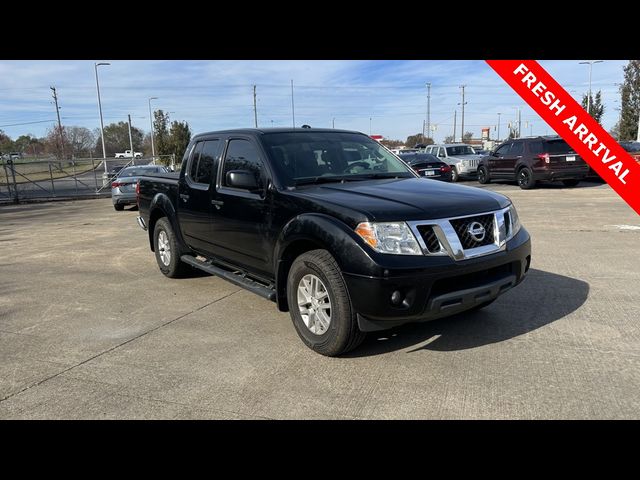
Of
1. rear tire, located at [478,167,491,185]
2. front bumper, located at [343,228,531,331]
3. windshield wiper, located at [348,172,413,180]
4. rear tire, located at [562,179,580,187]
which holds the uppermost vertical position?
windshield wiper, located at [348,172,413,180]

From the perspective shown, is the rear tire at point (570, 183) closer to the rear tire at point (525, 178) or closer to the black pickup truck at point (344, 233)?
the rear tire at point (525, 178)

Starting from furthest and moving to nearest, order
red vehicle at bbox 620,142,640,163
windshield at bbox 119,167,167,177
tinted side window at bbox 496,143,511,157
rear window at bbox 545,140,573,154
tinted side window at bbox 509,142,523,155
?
tinted side window at bbox 496,143,511,157, tinted side window at bbox 509,142,523,155, red vehicle at bbox 620,142,640,163, rear window at bbox 545,140,573,154, windshield at bbox 119,167,167,177

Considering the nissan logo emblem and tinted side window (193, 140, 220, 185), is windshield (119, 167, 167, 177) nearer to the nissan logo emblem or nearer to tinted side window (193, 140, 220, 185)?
A: tinted side window (193, 140, 220, 185)

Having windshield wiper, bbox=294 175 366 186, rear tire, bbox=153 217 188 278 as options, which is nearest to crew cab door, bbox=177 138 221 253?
rear tire, bbox=153 217 188 278

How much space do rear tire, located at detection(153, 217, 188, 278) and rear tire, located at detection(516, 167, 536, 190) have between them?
569 inches

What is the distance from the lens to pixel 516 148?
731 inches

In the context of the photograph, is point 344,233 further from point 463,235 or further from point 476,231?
point 476,231

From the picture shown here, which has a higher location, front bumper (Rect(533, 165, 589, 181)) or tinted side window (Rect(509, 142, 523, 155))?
tinted side window (Rect(509, 142, 523, 155))

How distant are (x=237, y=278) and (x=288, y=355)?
1.26 meters

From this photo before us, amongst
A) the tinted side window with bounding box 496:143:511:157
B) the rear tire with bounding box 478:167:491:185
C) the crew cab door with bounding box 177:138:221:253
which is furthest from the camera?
the rear tire with bounding box 478:167:491:185

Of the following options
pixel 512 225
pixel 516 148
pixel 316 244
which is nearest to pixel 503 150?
pixel 516 148

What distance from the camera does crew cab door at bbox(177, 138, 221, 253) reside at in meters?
5.40
